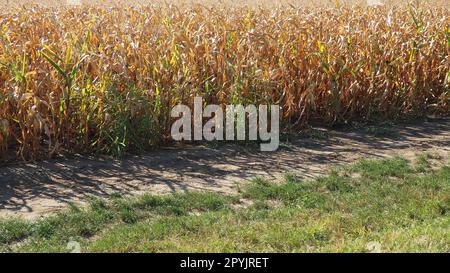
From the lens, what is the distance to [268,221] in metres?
5.50

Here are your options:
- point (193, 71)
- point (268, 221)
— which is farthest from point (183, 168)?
point (268, 221)

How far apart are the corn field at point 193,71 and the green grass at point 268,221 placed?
53.2 inches

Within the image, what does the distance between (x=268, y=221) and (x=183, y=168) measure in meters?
1.53

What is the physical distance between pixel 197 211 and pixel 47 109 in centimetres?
202

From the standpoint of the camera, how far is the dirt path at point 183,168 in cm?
612

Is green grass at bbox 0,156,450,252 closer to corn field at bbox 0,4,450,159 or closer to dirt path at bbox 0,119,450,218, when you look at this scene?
dirt path at bbox 0,119,450,218

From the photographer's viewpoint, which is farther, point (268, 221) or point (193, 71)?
point (193, 71)

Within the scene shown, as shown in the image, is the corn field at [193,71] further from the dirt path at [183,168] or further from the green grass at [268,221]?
the green grass at [268,221]

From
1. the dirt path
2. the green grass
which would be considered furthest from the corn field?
the green grass

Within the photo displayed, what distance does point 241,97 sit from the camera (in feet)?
25.3

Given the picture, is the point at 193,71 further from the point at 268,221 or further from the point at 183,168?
the point at 268,221

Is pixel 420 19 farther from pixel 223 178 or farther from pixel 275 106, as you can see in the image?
pixel 223 178

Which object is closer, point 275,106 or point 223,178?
point 223,178
